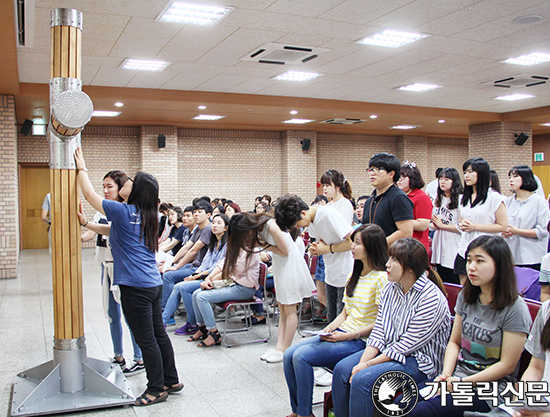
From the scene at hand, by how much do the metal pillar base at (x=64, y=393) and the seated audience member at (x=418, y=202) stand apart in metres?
2.67

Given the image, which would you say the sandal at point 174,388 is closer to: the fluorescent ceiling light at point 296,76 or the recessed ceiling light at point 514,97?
the fluorescent ceiling light at point 296,76

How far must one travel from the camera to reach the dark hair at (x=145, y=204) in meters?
3.36

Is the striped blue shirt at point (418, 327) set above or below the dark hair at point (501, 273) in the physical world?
below

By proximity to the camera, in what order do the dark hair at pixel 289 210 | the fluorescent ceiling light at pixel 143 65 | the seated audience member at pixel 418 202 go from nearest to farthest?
the dark hair at pixel 289 210, the seated audience member at pixel 418 202, the fluorescent ceiling light at pixel 143 65

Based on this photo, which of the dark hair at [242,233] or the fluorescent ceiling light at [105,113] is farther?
the fluorescent ceiling light at [105,113]

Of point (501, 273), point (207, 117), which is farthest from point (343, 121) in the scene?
point (501, 273)

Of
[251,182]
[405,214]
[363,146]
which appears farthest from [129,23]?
[363,146]

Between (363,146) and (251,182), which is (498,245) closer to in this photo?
(251,182)

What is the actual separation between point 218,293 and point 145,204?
5.65ft

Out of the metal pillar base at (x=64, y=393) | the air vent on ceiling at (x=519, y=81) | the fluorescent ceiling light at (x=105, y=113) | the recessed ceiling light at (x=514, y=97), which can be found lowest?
the metal pillar base at (x=64, y=393)

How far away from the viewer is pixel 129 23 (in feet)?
19.9

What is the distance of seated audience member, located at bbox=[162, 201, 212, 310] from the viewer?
18.4 ft

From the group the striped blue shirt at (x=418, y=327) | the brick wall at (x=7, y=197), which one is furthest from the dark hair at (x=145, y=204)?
the brick wall at (x=7, y=197)

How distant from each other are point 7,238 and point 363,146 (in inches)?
497
